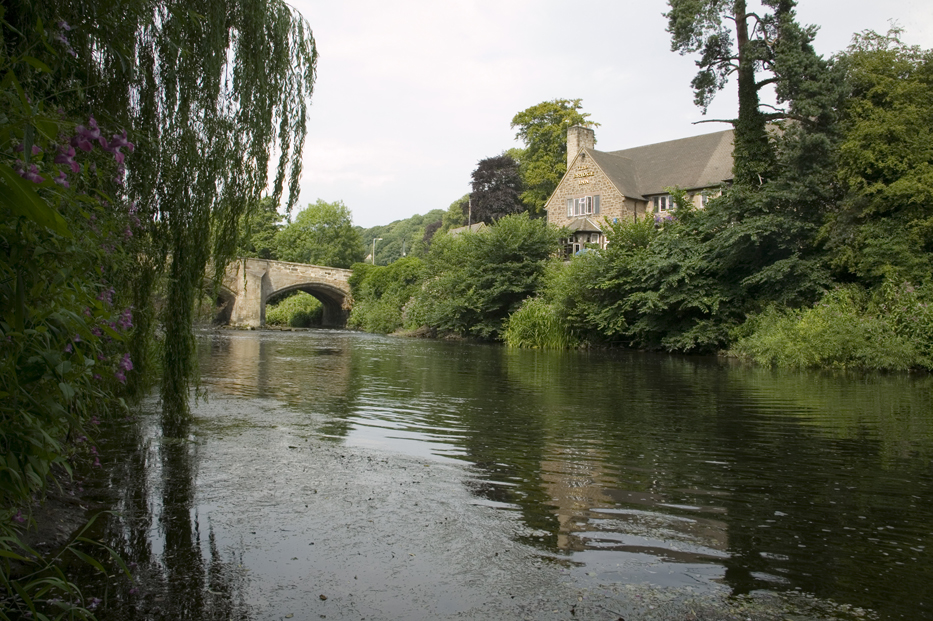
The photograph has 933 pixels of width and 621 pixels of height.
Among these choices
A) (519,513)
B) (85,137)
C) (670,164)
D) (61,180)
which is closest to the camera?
(61,180)

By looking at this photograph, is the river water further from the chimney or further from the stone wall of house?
the chimney

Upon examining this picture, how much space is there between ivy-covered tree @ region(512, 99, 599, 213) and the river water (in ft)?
160

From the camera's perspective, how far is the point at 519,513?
5207 mm

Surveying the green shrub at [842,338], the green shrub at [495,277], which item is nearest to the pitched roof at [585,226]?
the green shrub at [495,277]

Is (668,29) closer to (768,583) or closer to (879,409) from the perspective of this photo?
(879,409)

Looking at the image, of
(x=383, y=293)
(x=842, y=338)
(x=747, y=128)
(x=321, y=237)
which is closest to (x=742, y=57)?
(x=747, y=128)

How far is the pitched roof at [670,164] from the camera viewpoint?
42.9m

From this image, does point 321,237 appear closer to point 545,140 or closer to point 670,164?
point 545,140

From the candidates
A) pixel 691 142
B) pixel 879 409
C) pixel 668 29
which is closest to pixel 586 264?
pixel 668 29

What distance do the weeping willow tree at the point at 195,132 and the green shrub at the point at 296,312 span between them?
5242 centimetres

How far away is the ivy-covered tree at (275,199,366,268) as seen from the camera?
7094 centimetres

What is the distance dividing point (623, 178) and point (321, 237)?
118ft

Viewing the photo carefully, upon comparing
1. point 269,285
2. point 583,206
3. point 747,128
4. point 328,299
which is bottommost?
point 328,299

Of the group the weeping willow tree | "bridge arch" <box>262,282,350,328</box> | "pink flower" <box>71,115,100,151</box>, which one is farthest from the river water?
"bridge arch" <box>262,282,350,328</box>
